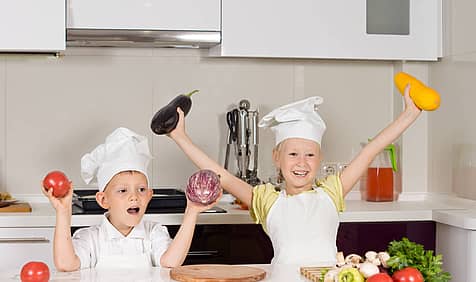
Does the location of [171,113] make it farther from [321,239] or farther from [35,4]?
[35,4]

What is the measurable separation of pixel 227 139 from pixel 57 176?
1562 millimetres

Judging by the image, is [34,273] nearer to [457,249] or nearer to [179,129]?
[179,129]

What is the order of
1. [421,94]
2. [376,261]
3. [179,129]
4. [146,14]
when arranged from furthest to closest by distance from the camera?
1. [146,14]
2. [179,129]
3. [421,94]
4. [376,261]

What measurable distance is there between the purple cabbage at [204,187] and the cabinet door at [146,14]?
1.25 m

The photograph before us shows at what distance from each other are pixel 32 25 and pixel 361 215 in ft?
4.41

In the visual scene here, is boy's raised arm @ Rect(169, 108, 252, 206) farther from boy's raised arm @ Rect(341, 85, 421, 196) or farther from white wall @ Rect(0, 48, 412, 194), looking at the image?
white wall @ Rect(0, 48, 412, 194)

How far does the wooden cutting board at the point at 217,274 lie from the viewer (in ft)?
6.40

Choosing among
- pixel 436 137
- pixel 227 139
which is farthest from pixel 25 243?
pixel 436 137

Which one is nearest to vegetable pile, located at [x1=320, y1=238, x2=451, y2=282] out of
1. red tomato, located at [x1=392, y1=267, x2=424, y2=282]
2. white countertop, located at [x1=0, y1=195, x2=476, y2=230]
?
red tomato, located at [x1=392, y1=267, x2=424, y2=282]

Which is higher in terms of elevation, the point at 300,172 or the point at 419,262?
the point at 300,172

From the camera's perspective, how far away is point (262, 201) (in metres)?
2.66

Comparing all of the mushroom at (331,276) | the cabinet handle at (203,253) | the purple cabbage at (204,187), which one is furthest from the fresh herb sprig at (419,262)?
the cabinet handle at (203,253)

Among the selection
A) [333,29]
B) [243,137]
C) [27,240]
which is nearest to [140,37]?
[243,137]

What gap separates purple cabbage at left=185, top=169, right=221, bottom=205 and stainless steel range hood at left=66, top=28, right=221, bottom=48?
49.0 inches
